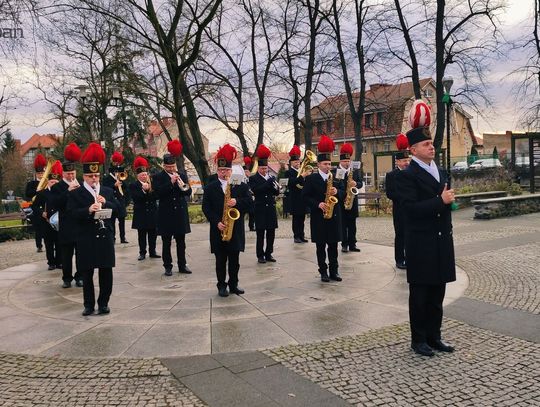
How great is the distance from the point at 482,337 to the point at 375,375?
1.67 metres

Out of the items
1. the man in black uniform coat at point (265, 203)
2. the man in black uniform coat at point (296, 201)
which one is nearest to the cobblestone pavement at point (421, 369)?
the man in black uniform coat at point (265, 203)

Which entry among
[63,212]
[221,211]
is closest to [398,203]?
[221,211]

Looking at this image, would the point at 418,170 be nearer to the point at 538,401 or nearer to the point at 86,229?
the point at 538,401

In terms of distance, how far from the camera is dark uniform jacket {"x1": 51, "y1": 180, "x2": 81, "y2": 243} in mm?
7754

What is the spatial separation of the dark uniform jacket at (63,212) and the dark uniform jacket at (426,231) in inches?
198

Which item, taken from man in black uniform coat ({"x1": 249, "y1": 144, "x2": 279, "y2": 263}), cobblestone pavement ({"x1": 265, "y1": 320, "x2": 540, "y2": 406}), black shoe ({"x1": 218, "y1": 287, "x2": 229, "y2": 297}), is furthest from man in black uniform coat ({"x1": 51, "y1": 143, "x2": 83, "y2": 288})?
cobblestone pavement ({"x1": 265, "y1": 320, "x2": 540, "y2": 406})

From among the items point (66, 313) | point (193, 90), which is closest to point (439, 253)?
point (66, 313)

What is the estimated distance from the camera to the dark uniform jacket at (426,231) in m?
5.05

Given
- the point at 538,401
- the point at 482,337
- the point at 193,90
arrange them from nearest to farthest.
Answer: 1. the point at 538,401
2. the point at 482,337
3. the point at 193,90

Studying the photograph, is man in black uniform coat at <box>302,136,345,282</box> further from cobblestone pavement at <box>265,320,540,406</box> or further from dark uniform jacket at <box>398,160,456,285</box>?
dark uniform jacket at <box>398,160,456,285</box>

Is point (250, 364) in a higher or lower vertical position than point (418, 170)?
lower

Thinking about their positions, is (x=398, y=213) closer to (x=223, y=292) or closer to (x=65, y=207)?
(x=223, y=292)

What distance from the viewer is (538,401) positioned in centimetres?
400

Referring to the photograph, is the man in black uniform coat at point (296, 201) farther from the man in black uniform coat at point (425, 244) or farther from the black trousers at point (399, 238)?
the man in black uniform coat at point (425, 244)
